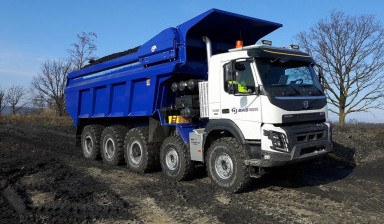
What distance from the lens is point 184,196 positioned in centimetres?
572

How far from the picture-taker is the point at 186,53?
22.8 feet

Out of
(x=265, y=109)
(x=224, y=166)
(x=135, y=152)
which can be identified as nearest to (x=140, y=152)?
(x=135, y=152)

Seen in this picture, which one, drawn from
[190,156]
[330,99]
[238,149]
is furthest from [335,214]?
[330,99]

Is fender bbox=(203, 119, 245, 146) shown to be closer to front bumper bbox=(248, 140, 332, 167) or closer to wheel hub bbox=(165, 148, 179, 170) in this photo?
front bumper bbox=(248, 140, 332, 167)

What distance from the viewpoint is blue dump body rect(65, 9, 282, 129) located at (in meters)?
6.97

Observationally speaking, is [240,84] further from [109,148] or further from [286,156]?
[109,148]

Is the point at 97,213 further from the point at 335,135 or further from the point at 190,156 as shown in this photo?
the point at 335,135

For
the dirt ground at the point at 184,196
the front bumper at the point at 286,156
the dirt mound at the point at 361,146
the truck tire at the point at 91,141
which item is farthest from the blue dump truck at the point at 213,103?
the dirt mound at the point at 361,146

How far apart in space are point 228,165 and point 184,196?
101 cm

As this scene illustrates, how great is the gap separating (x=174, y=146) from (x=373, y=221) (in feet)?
13.5

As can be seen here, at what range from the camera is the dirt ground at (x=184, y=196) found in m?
4.63

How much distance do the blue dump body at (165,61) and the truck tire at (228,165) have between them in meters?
1.98

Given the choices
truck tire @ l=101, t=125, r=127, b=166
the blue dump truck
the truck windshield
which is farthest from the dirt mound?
truck tire @ l=101, t=125, r=127, b=166

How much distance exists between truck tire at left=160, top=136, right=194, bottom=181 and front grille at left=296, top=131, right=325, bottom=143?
2463 millimetres
